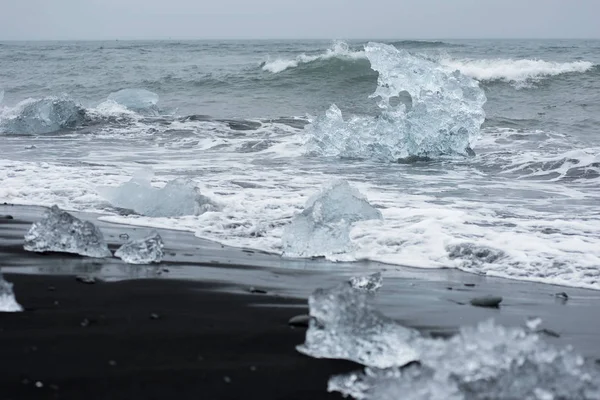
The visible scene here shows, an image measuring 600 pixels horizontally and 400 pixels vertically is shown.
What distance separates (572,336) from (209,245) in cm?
240

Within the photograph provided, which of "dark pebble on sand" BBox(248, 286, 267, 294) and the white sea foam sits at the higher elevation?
the white sea foam

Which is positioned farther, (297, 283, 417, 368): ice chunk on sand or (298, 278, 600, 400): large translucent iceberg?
(297, 283, 417, 368): ice chunk on sand

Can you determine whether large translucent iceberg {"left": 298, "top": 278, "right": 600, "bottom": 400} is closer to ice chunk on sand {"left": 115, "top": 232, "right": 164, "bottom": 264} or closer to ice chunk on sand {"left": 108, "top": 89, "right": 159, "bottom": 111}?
ice chunk on sand {"left": 115, "top": 232, "right": 164, "bottom": 264}

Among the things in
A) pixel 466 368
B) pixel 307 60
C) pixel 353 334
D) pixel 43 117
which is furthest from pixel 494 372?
pixel 307 60

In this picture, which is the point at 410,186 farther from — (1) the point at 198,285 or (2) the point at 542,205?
(1) the point at 198,285

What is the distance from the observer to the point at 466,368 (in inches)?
78.8

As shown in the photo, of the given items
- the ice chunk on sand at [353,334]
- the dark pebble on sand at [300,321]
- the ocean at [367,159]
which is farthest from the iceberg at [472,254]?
the ice chunk on sand at [353,334]

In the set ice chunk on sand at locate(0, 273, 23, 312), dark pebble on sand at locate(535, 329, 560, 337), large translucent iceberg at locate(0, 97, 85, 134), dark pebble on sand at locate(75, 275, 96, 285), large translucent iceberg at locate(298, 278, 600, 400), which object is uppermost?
large translucent iceberg at locate(298, 278, 600, 400)

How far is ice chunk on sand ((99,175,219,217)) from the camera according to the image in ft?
18.7

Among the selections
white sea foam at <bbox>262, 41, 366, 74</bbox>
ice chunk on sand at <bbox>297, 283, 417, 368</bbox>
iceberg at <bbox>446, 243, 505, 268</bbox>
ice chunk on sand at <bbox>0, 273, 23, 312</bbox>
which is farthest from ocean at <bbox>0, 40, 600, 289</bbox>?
white sea foam at <bbox>262, 41, 366, 74</bbox>

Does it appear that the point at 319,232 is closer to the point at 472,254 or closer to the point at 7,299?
the point at 472,254

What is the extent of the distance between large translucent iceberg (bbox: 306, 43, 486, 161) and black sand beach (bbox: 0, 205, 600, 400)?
5.88 m

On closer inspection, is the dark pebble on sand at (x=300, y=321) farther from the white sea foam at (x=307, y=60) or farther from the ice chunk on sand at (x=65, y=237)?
the white sea foam at (x=307, y=60)

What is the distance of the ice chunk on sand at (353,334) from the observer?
2.48 metres
